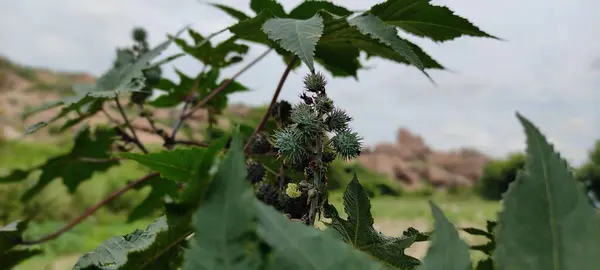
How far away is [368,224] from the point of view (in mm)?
330

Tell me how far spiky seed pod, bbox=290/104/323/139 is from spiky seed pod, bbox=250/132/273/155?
0.66ft

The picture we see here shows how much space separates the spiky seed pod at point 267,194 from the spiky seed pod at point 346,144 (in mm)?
100

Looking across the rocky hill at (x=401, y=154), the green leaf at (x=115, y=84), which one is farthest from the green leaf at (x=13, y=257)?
the rocky hill at (x=401, y=154)

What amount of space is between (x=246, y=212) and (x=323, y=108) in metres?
0.17

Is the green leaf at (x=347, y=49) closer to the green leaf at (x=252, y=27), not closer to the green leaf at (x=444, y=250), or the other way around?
the green leaf at (x=252, y=27)

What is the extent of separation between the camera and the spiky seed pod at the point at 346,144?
356 millimetres

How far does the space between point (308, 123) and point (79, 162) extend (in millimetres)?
681

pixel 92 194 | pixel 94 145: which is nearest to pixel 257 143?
pixel 94 145

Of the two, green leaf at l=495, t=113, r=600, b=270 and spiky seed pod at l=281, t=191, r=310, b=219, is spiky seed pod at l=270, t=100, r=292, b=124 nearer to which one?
spiky seed pod at l=281, t=191, r=310, b=219

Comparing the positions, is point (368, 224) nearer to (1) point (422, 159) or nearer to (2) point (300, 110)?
(2) point (300, 110)

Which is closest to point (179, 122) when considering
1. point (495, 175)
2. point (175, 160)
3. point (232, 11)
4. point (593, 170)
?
point (232, 11)

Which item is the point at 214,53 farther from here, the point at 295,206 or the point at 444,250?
the point at 444,250

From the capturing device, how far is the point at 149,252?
248 mm

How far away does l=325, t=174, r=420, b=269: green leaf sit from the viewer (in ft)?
1.07
